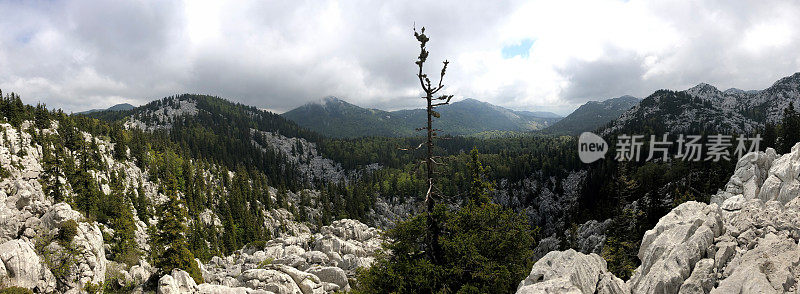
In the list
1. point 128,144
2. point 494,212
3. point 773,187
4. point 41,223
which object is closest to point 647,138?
point 773,187

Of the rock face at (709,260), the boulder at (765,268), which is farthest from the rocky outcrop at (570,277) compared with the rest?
the boulder at (765,268)

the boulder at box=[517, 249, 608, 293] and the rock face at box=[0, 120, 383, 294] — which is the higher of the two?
the boulder at box=[517, 249, 608, 293]

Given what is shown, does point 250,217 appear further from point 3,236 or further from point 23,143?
point 3,236

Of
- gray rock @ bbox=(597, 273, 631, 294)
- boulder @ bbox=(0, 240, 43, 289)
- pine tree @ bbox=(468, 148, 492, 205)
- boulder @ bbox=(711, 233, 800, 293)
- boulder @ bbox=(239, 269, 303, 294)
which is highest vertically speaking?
pine tree @ bbox=(468, 148, 492, 205)

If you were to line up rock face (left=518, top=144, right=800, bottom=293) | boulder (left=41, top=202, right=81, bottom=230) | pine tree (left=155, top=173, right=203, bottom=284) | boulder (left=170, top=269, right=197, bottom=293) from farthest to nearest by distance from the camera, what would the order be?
boulder (left=41, top=202, right=81, bottom=230) → pine tree (left=155, top=173, right=203, bottom=284) → boulder (left=170, top=269, right=197, bottom=293) → rock face (left=518, top=144, right=800, bottom=293)

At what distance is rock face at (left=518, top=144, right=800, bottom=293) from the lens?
13.2 meters

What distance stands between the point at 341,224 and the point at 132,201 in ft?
212

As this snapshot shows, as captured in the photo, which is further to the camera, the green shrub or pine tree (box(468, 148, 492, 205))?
the green shrub

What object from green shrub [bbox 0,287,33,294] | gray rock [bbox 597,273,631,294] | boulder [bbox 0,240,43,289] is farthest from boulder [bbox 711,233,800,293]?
boulder [bbox 0,240,43,289]

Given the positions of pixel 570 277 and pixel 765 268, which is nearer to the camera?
pixel 765 268

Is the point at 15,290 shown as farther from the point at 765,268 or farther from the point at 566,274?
the point at 765,268

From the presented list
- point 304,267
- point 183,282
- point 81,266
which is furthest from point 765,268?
point 81,266

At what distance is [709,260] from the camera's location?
15.8 metres

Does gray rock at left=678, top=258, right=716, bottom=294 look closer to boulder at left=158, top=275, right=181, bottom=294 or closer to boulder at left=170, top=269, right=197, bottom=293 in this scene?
boulder at left=158, top=275, right=181, bottom=294
